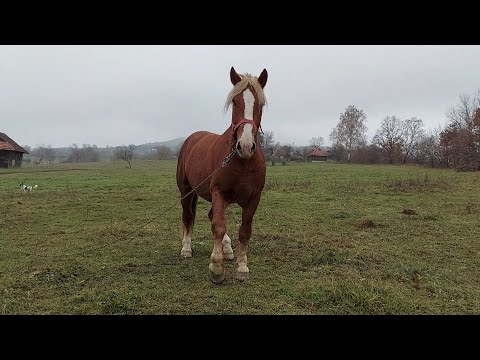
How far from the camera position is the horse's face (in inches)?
157

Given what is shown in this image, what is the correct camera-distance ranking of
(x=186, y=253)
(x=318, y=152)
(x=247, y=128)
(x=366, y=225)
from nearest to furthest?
(x=247, y=128) → (x=186, y=253) → (x=366, y=225) → (x=318, y=152)

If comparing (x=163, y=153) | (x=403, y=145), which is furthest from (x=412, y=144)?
(x=163, y=153)

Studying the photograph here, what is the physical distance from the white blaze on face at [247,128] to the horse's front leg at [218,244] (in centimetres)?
96

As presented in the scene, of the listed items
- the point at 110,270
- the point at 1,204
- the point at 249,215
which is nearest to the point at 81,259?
the point at 110,270

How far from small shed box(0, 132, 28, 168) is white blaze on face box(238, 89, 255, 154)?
57934mm

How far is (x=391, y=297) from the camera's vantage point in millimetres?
4027

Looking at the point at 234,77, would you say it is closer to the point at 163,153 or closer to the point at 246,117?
the point at 246,117

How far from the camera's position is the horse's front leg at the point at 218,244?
14.9 ft

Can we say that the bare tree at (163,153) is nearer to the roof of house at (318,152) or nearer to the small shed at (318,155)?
the small shed at (318,155)

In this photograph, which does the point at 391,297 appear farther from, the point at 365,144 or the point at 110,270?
the point at 365,144

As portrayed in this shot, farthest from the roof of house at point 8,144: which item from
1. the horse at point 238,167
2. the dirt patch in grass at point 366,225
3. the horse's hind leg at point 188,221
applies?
the horse at point 238,167

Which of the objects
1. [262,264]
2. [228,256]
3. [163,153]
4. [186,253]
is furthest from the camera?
[163,153]

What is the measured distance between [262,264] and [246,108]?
247cm

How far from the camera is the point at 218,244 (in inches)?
181
